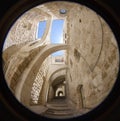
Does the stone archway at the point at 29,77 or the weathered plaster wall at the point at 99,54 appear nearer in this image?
the weathered plaster wall at the point at 99,54

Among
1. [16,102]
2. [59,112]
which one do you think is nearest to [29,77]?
[59,112]

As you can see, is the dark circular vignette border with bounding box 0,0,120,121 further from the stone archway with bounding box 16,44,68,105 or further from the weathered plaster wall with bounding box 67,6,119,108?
the stone archway with bounding box 16,44,68,105

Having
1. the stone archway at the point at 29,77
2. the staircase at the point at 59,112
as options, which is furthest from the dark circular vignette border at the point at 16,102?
the stone archway at the point at 29,77

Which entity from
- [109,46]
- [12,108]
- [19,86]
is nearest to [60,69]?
[19,86]

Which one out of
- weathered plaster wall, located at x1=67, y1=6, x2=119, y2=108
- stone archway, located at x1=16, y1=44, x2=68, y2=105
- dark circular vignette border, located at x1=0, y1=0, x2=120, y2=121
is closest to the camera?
dark circular vignette border, located at x1=0, y1=0, x2=120, y2=121

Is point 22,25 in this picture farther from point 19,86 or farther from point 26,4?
point 26,4

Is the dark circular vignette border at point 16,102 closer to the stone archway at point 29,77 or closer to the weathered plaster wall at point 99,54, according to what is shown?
the weathered plaster wall at point 99,54

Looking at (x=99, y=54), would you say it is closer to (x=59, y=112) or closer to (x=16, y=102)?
(x=59, y=112)

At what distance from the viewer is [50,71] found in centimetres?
1538

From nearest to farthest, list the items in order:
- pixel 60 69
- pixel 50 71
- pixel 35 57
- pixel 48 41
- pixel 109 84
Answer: pixel 109 84
pixel 35 57
pixel 48 41
pixel 50 71
pixel 60 69

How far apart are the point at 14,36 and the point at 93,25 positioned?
3.55 m

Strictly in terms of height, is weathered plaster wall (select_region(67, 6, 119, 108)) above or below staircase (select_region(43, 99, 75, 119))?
above

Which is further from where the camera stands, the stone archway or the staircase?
the stone archway

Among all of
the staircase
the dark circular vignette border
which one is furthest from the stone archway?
the dark circular vignette border
